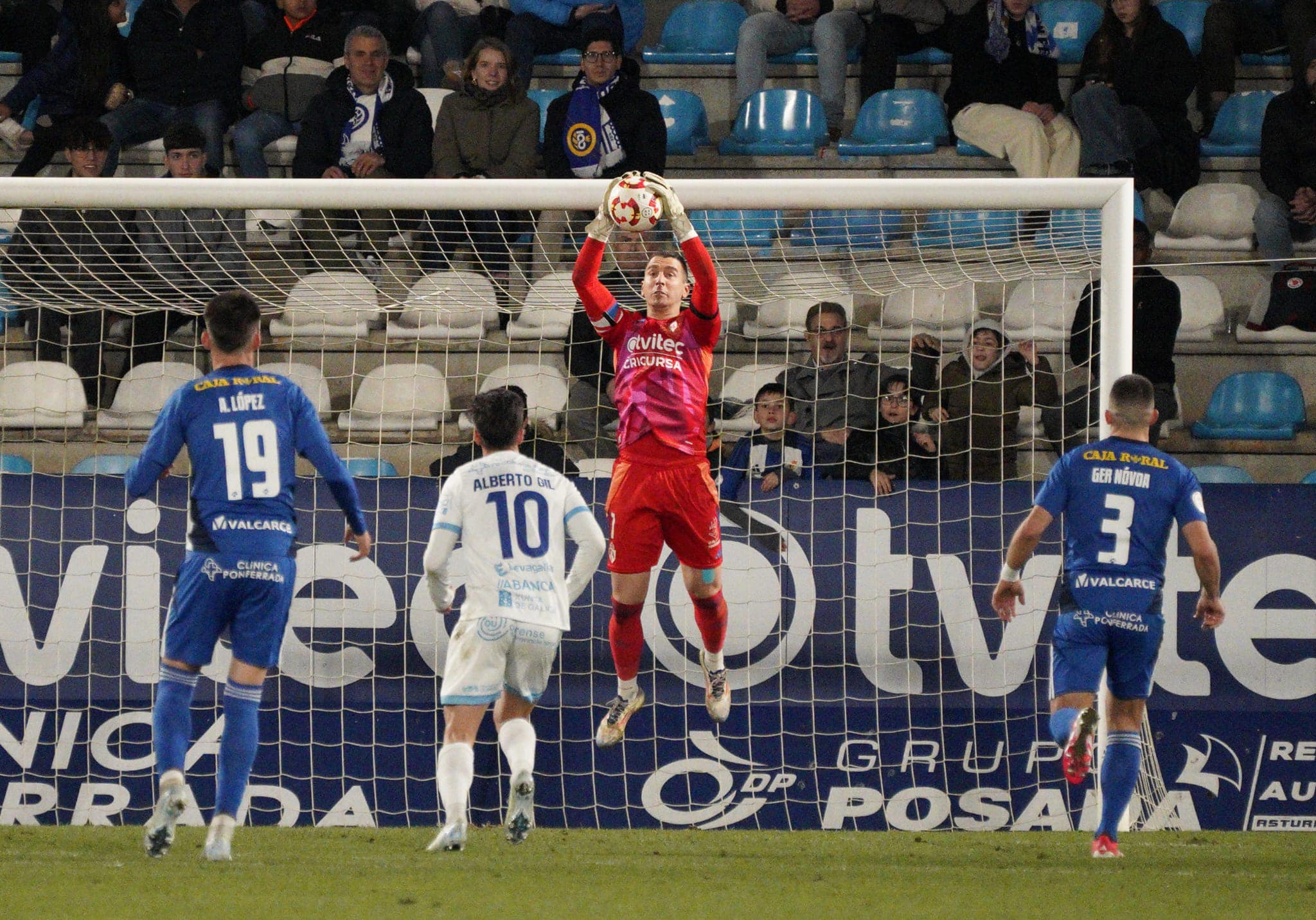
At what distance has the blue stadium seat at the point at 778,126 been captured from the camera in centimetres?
1094

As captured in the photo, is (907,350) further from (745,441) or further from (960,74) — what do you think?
(960,74)

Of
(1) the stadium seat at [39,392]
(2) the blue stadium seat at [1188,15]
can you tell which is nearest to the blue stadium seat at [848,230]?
(2) the blue stadium seat at [1188,15]

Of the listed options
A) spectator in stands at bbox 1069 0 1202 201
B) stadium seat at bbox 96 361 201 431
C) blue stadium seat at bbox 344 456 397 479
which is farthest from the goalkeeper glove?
spectator in stands at bbox 1069 0 1202 201

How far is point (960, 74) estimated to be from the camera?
35.7ft

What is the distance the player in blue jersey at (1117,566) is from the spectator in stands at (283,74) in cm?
674

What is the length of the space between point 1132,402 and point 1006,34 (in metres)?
5.65

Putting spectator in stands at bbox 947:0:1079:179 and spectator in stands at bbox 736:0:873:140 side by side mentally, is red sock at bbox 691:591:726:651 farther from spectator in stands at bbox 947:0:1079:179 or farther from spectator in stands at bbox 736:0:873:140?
spectator in stands at bbox 736:0:873:140

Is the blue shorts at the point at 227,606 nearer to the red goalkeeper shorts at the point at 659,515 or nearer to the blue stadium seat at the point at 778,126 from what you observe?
the red goalkeeper shorts at the point at 659,515

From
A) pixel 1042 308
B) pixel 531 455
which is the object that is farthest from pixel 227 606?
pixel 1042 308

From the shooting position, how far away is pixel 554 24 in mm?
11203

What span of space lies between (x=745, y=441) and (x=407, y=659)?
2.17m

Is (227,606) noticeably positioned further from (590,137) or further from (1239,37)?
(1239,37)

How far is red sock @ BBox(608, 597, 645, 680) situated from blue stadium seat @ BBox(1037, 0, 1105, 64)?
6.91 m

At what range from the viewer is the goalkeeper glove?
6121 millimetres
